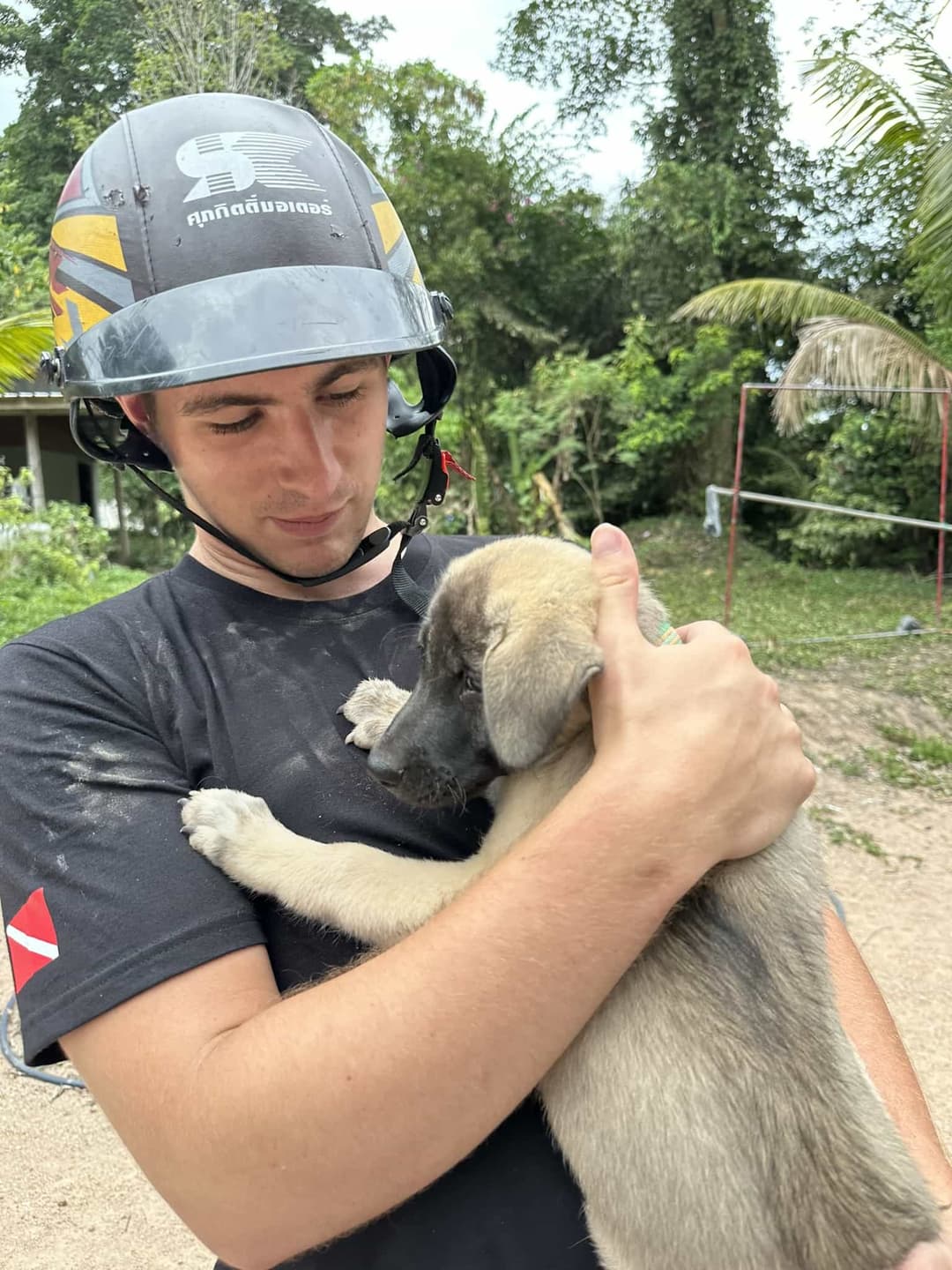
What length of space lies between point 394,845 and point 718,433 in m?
22.5

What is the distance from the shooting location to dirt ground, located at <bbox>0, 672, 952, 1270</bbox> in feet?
13.0

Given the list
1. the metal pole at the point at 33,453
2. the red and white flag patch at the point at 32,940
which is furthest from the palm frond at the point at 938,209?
the metal pole at the point at 33,453

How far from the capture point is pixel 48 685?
1.75m

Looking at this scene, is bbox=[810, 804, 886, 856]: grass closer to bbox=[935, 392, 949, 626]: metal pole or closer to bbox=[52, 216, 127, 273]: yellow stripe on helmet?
bbox=[935, 392, 949, 626]: metal pole

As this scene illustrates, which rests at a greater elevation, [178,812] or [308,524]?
[308,524]

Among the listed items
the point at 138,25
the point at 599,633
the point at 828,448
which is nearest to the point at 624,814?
the point at 599,633

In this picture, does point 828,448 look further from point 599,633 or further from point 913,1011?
point 599,633

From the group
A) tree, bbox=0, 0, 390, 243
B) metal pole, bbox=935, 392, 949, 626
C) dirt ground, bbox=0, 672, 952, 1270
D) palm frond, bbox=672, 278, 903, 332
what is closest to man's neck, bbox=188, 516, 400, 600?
dirt ground, bbox=0, 672, 952, 1270

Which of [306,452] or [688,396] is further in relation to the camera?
[688,396]

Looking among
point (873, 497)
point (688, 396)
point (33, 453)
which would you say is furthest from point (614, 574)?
point (33, 453)

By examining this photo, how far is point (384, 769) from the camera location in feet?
6.11

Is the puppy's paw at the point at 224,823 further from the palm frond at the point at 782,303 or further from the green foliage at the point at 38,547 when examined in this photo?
the palm frond at the point at 782,303

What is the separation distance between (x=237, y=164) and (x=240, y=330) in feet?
1.55

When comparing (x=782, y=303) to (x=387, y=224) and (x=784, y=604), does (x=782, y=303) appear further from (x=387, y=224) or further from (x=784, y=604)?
(x=387, y=224)
